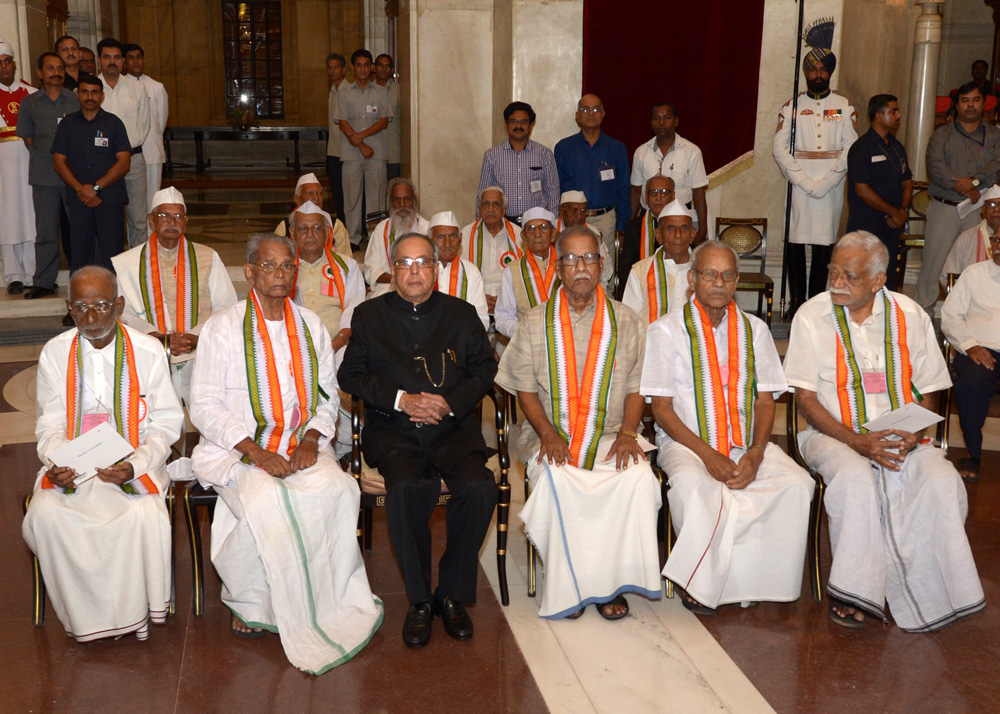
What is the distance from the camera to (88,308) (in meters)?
3.80

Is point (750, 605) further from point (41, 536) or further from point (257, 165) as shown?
point (257, 165)

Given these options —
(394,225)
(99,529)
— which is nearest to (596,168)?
(394,225)

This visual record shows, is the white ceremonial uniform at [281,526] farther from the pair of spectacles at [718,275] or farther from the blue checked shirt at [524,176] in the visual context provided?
the blue checked shirt at [524,176]

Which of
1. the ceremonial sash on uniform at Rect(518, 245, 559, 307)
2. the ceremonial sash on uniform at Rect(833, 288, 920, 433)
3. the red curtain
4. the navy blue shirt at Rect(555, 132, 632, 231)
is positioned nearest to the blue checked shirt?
the navy blue shirt at Rect(555, 132, 632, 231)

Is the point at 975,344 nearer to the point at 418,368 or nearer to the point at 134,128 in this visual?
the point at 418,368

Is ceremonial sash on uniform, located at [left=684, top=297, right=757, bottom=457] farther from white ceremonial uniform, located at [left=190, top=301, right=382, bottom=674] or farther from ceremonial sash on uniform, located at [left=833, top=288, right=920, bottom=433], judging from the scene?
white ceremonial uniform, located at [left=190, top=301, right=382, bottom=674]

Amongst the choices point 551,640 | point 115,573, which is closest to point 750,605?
point 551,640

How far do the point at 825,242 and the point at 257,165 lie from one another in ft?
47.3

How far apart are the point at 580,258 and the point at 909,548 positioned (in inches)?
68.4

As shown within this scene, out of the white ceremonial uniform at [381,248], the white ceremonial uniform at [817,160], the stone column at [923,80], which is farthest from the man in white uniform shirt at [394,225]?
the stone column at [923,80]

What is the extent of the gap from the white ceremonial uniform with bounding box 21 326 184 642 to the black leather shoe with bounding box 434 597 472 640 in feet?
3.39

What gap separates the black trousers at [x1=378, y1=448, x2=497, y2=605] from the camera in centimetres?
384

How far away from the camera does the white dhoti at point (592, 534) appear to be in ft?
13.0

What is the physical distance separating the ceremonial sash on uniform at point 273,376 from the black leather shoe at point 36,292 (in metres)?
5.51
